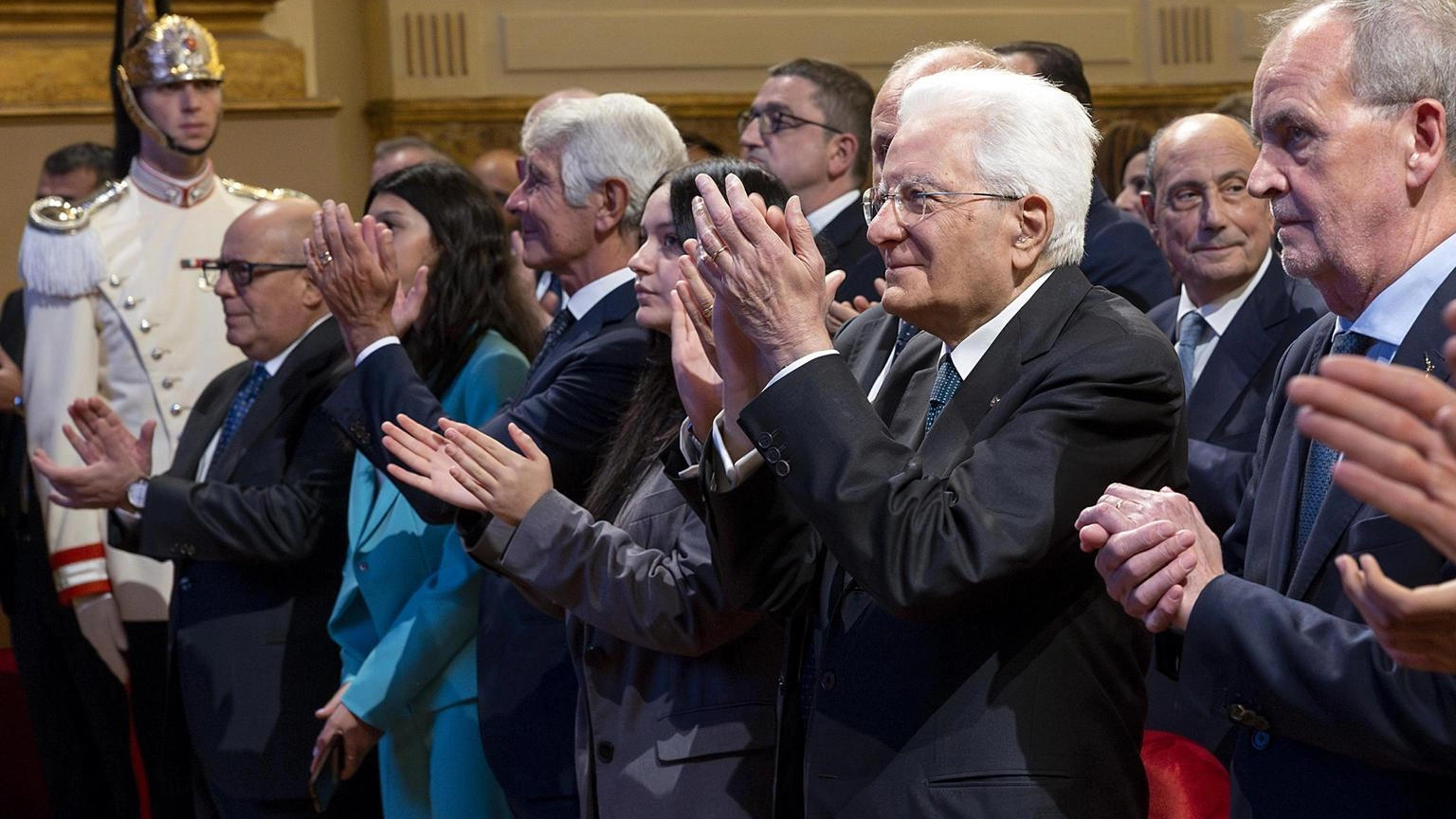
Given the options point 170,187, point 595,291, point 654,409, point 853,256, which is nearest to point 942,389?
point 654,409

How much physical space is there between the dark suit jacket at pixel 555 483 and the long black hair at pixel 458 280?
348mm

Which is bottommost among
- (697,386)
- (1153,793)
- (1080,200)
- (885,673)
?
(1153,793)

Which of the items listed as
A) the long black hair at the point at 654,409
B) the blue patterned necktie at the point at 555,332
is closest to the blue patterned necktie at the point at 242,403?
the blue patterned necktie at the point at 555,332

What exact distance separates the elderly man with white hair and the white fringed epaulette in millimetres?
2565

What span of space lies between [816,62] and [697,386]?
81.8 inches

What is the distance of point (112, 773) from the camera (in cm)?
423

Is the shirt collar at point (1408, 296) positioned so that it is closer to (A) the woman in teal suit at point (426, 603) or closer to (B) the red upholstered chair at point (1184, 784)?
(B) the red upholstered chair at point (1184, 784)

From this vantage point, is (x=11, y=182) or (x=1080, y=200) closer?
(x=1080, y=200)

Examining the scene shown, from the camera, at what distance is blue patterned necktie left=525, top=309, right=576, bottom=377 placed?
2.92 meters

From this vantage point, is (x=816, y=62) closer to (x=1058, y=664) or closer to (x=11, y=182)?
(x=1058, y=664)

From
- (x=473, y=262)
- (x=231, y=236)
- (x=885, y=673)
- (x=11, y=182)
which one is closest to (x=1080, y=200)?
(x=885, y=673)

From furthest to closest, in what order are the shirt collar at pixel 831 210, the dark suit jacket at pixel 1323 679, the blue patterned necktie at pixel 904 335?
the shirt collar at pixel 831 210
the blue patterned necktie at pixel 904 335
the dark suit jacket at pixel 1323 679

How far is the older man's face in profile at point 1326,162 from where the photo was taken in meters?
1.67

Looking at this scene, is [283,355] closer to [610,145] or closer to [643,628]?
[610,145]
